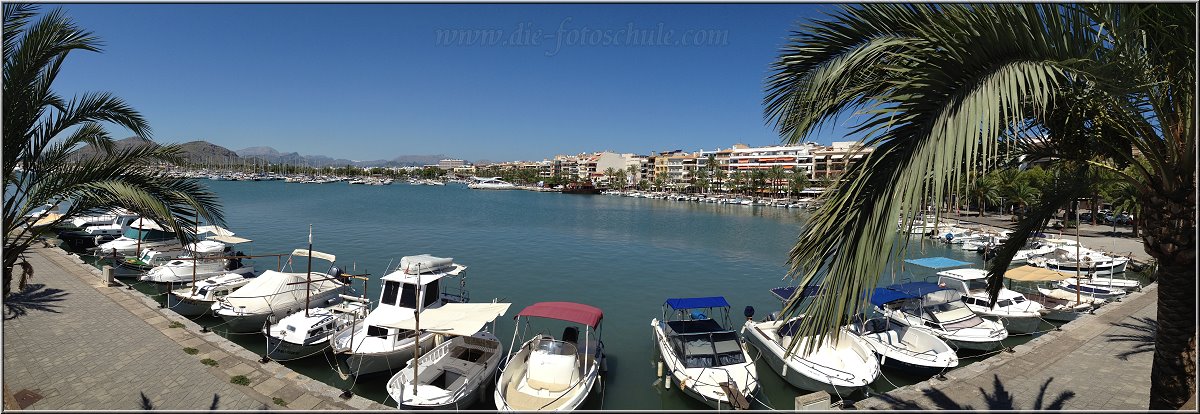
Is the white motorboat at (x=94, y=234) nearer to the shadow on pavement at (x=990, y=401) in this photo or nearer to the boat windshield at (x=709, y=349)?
the boat windshield at (x=709, y=349)

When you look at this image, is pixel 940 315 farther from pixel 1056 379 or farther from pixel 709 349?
pixel 709 349

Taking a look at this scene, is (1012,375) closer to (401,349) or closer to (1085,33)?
(1085,33)

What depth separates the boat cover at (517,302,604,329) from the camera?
11672mm

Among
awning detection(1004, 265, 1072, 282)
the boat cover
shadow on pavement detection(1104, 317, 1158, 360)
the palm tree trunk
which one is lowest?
shadow on pavement detection(1104, 317, 1158, 360)

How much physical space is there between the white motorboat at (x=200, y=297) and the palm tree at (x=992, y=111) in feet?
62.2

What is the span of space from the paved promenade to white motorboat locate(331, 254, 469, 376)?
186 cm

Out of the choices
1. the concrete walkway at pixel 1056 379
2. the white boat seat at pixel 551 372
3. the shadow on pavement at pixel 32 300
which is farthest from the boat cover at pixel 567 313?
the shadow on pavement at pixel 32 300

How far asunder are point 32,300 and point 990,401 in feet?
77.3

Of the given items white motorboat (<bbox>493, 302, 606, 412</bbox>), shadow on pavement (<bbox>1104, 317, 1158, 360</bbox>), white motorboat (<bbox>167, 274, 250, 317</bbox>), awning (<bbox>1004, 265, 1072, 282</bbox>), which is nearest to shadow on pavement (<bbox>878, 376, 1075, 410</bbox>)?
shadow on pavement (<bbox>1104, 317, 1158, 360</bbox>)

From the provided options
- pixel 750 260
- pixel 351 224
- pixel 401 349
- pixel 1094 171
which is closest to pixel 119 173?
pixel 401 349

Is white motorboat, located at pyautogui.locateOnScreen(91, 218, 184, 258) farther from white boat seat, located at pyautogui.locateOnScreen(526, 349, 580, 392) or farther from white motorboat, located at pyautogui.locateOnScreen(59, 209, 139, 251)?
white boat seat, located at pyautogui.locateOnScreen(526, 349, 580, 392)

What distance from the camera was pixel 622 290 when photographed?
22.3 metres

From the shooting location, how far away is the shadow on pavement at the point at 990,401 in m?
8.14

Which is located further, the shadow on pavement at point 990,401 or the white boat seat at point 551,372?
the white boat seat at point 551,372
